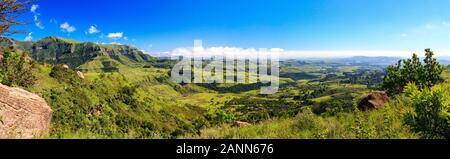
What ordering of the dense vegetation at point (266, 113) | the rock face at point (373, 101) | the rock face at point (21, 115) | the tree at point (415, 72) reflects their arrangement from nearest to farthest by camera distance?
the dense vegetation at point (266, 113), the rock face at point (21, 115), the rock face at point (373, 101), the tree at point (415, 72)

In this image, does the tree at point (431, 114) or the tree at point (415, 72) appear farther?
the tree at point (415, 72)

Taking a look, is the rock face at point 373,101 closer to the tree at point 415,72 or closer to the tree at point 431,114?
Result: the tree at point 431,114

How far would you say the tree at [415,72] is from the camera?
37750 mm

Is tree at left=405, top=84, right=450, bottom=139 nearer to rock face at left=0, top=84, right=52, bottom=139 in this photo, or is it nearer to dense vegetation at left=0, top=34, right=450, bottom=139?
dense vegetation at left=0, top=34, right=450, bottom=139

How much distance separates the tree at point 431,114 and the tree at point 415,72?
31778 mm

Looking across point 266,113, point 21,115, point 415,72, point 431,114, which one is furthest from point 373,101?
point 415,72

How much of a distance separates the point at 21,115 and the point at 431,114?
12400 millimetres

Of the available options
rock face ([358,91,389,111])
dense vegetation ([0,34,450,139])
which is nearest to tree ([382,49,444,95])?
dense vegetation ([0,34,450,139])

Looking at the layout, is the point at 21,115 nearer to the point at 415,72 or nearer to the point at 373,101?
the point at 373,101

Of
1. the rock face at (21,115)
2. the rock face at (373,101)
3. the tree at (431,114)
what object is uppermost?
the tree at (431,114)

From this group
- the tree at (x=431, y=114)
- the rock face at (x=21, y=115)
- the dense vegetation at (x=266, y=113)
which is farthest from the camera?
the rock face at (x=21, y=115)

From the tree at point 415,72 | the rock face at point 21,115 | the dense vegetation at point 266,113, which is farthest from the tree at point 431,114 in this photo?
the tree at point 415,72
